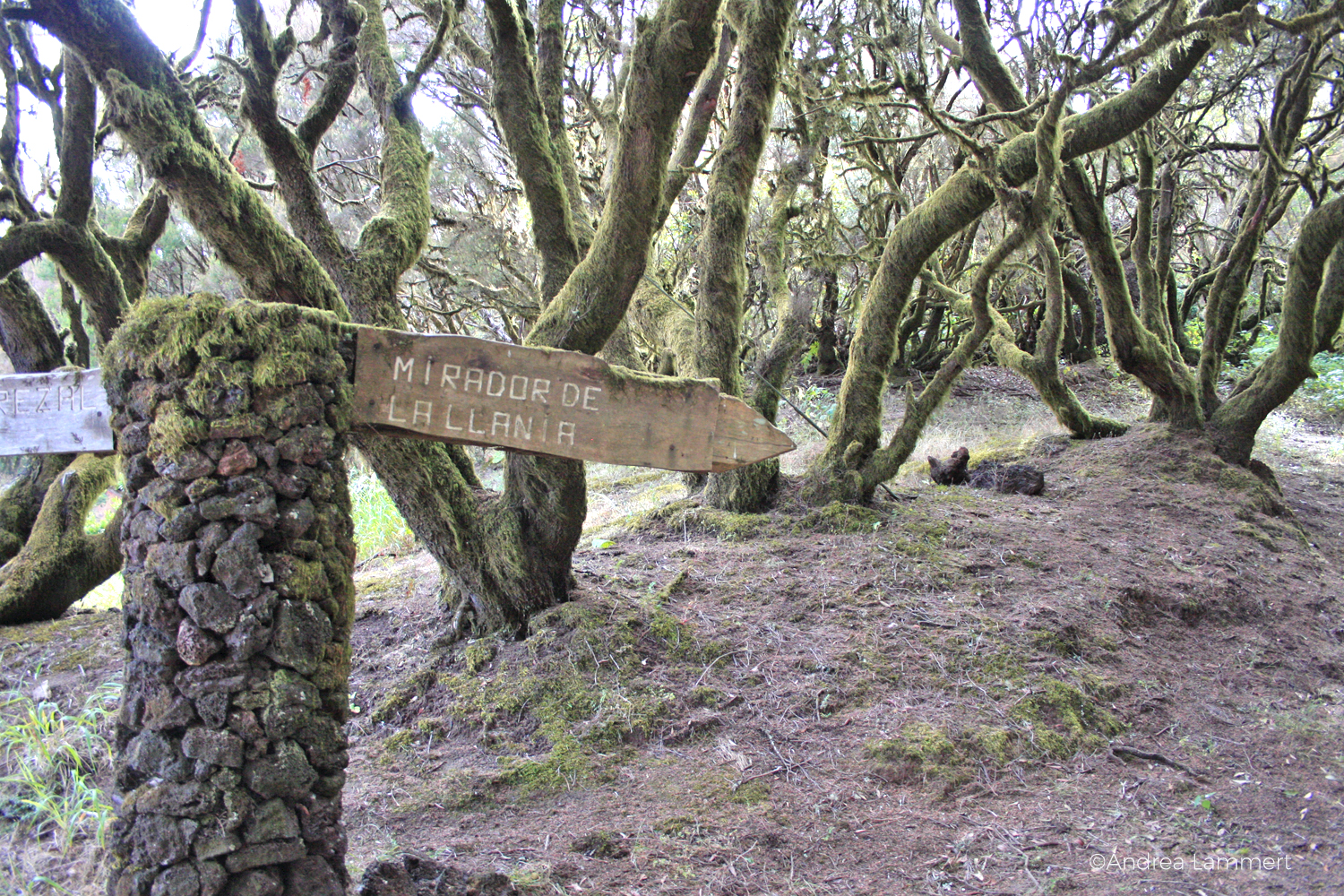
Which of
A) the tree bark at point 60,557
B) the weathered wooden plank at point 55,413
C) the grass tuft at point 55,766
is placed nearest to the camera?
the weathered wooden plank at point 55,413

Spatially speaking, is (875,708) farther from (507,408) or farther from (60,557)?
(60,557)

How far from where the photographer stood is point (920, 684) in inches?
144

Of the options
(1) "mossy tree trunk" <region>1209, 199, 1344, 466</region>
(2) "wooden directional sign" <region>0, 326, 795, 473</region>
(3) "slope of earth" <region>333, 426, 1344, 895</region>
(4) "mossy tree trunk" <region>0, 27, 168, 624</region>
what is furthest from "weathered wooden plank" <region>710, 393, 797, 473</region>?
(1) "mossy tree trunk" <region>1209, 199, 1344, 466</region>

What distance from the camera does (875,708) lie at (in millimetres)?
3504

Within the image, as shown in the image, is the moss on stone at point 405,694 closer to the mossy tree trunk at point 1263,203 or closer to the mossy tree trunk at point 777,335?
the mossy tree trunk at point 777,335

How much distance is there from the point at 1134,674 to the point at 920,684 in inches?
44.5

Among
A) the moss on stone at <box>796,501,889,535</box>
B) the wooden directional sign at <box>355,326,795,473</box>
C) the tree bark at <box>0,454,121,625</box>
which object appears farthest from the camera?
the moss on stone at <box>796,501,889,535</box>

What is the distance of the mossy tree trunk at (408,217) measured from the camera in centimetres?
332

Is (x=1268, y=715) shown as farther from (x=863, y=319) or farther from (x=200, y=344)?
(x=200, y=344)

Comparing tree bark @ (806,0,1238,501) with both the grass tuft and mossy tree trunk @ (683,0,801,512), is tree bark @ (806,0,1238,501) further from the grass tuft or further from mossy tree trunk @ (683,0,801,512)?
the grass tuft

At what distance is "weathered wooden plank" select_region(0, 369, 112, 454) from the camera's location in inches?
97.5

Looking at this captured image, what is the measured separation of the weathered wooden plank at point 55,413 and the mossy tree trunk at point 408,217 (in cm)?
108
